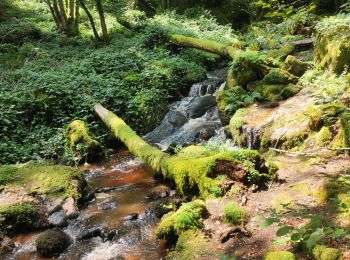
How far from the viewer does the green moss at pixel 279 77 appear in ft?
33.1

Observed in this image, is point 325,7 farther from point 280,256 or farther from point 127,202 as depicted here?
point 280,256

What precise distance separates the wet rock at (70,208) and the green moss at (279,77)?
22.0 ft

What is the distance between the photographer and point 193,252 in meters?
4.78

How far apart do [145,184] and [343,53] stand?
18.8ft

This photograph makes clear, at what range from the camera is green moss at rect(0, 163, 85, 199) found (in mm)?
7158

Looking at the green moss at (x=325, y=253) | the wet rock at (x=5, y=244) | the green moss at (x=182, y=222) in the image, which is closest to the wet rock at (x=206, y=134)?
the green moss at (x=182, y=222)

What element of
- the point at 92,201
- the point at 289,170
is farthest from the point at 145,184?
the point at 289,170

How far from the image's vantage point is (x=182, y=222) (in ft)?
17.4

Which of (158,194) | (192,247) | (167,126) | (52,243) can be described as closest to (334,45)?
(158,194)

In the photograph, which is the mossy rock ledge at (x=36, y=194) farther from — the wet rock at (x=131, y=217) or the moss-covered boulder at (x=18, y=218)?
the wet rock at (x=131, y=217)

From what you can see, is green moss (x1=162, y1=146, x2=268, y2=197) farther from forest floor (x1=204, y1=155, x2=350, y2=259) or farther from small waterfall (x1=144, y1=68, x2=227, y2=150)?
small waterfall (x1=144, y1=68, x2=227, y2=150)

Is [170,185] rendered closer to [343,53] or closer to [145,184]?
[145,184]

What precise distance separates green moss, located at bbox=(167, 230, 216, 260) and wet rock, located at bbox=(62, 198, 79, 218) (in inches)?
100

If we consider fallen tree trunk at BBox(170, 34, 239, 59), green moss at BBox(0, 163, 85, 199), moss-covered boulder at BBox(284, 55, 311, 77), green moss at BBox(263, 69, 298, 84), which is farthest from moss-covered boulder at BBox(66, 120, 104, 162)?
fallen tree trunk at BBox(170, 34, 239, 59)
